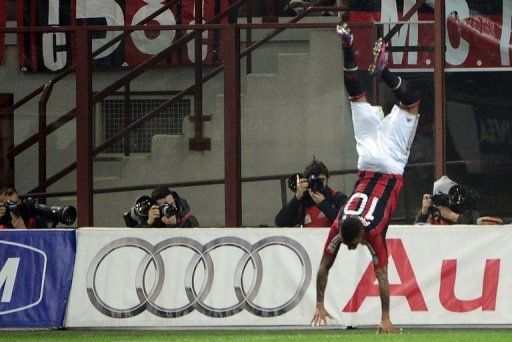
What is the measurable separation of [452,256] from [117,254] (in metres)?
3.53

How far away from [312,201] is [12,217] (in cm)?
335

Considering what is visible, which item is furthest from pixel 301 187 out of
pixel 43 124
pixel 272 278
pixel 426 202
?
pixel 43 124

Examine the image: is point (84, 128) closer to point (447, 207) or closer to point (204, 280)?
point (204, 280)

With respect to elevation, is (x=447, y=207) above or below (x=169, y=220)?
above

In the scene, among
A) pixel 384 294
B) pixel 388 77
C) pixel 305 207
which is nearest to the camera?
pixel 384 294

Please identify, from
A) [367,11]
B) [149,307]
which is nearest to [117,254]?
[149,307]

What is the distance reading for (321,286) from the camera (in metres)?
14.3

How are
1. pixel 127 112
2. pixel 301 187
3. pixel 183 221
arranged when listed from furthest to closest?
1. pixel 127 112
2. pixel 183 221
3. pixel 301 187

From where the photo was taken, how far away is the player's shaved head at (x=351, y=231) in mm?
13773

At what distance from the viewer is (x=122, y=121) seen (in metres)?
17.3

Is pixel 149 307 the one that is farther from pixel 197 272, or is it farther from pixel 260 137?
pixel 260 137

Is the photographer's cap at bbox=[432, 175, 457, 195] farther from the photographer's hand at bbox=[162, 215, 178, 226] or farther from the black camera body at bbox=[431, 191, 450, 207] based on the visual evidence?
the photographer's hand at bbox=[162, 215, 178, 226]

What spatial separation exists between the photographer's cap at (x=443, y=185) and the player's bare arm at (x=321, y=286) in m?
2.33

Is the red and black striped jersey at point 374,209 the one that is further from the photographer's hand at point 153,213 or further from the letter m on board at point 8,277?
the letter m on board at point 8,277
